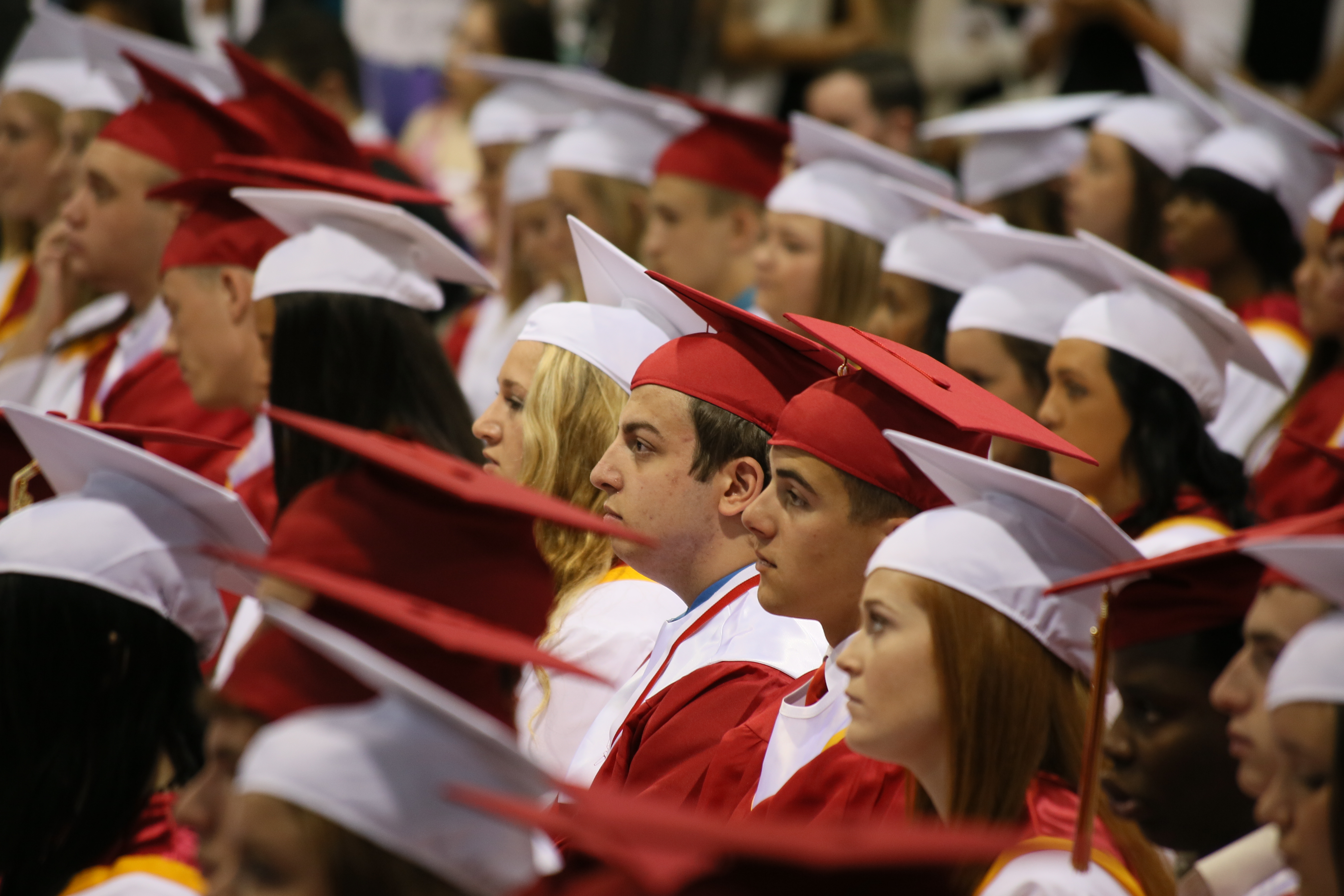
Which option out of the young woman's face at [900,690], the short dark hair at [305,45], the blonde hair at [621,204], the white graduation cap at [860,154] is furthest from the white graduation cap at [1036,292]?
the short dark hair at [305,45]

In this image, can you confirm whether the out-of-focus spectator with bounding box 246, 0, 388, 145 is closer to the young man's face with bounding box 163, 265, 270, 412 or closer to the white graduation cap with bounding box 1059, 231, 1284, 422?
the young man's face with bounding box 163, 265, 270, 412

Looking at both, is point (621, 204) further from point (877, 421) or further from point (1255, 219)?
point (877, 421)

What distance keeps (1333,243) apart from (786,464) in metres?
2.83

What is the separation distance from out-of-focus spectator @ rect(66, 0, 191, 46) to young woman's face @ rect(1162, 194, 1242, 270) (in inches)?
205

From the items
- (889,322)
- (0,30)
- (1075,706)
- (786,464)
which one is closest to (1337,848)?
(1075,706)

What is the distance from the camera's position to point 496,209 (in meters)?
7.73

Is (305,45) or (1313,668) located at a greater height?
(1313,668)

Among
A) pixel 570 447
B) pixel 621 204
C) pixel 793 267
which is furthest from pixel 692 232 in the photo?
pixel 570 447

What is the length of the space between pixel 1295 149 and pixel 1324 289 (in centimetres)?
119

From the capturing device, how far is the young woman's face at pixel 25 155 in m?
6.40

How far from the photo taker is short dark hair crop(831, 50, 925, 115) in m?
7.00

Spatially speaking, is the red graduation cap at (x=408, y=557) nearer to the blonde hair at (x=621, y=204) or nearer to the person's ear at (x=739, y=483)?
the person's ear at (x=739, y=483)

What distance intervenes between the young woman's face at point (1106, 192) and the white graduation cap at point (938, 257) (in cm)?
111

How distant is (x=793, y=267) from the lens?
5.37 meters
